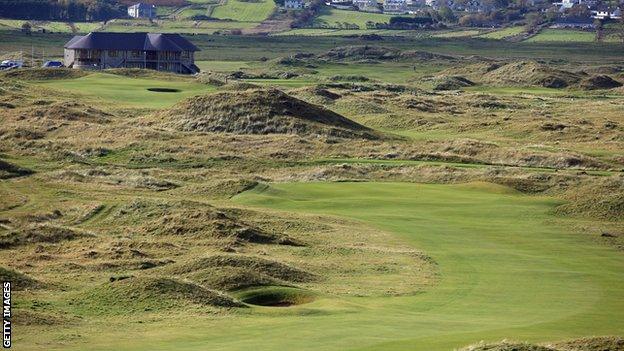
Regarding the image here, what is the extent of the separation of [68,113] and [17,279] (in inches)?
1932

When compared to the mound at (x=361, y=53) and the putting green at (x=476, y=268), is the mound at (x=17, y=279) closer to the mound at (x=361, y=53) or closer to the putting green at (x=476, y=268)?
the putting green at (x=476, y=268)

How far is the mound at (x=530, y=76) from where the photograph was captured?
464 feet

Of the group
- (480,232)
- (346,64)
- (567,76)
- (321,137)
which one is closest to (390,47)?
(346,64)

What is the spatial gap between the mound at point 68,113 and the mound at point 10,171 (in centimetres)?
1824

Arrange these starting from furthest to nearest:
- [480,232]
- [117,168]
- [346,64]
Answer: [346,64], [117,168], [480,232]

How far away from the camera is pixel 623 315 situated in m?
37.6

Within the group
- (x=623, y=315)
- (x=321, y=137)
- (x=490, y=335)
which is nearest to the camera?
(x=490, y=335)

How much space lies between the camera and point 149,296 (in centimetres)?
3659

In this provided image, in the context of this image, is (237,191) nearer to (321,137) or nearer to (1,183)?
(1,183)

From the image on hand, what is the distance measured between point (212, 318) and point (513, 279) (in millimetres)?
12447

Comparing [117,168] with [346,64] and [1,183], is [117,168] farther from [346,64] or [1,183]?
[346,64]

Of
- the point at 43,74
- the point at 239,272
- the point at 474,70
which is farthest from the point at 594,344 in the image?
the point at 474,70

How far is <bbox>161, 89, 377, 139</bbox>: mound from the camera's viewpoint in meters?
83.6

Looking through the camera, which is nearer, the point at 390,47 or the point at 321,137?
the point at 321,137
